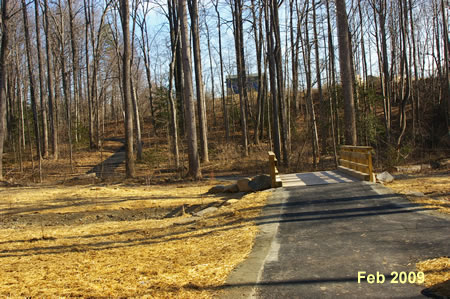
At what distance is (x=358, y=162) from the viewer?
37.6ft

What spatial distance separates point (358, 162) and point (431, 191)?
2258 mm

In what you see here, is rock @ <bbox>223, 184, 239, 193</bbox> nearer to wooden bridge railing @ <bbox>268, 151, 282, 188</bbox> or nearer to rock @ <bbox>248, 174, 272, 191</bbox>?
rock @ <bbox>248, 174, 272, 191</bbox>

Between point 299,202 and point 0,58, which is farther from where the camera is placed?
point 0,58

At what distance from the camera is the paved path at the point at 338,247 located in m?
3.73

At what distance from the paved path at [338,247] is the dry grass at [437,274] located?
0.40 feet

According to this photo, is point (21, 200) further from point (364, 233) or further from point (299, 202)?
point (364, 233)

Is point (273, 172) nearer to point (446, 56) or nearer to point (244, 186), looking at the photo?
point (244, 186)

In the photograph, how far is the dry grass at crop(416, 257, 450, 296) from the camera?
3311mm

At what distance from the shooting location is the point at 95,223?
934 centimetres

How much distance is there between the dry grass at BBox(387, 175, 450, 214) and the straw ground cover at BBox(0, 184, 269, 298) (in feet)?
11.6

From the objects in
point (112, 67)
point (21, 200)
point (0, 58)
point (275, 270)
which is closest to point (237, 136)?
point (112, 67)

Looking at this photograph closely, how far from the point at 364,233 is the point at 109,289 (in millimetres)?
3912

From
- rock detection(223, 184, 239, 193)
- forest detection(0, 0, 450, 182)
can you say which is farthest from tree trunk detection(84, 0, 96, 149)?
rock detection(223, 184, 239, 193)

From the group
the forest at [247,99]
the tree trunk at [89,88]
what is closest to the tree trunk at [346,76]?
the forest at [247,99]
